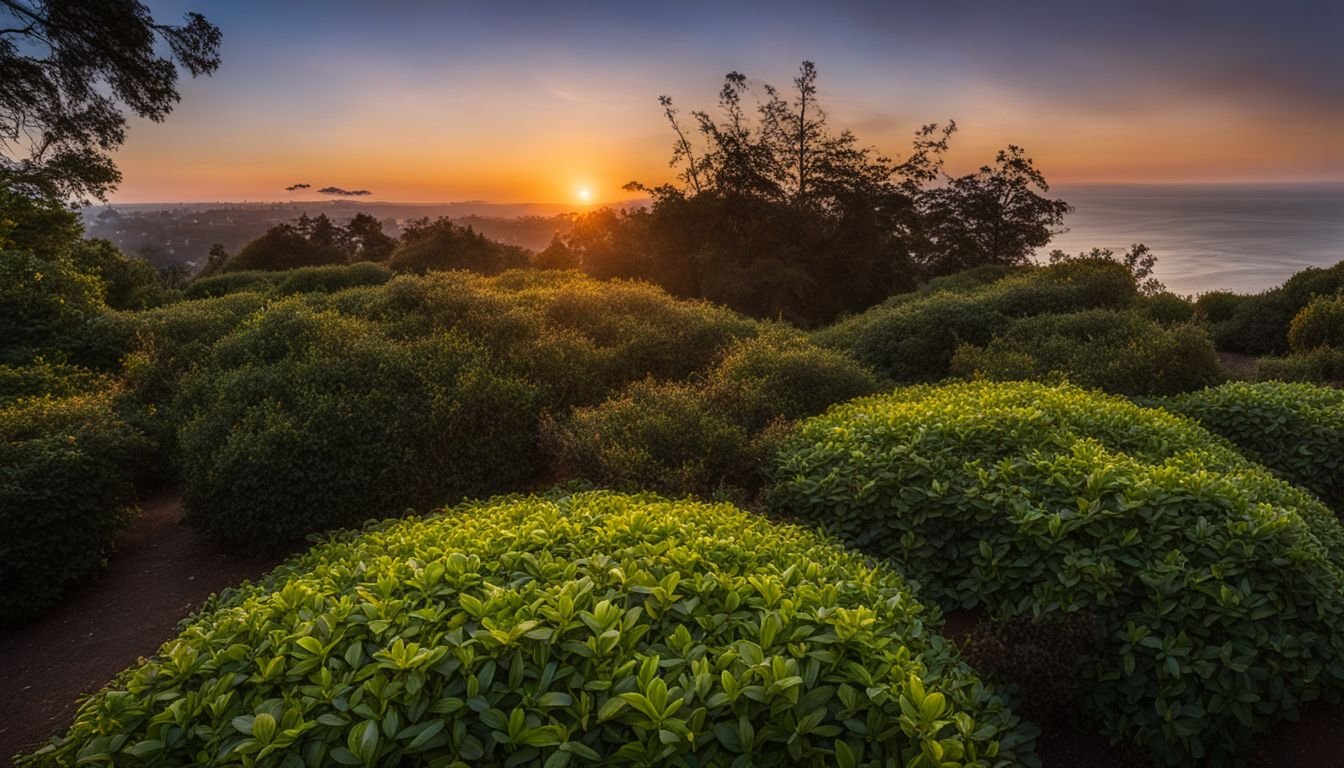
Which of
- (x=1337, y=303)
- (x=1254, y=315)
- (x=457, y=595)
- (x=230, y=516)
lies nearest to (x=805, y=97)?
(x=1254, y=315)

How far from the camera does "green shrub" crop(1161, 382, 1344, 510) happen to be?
21.4 ft

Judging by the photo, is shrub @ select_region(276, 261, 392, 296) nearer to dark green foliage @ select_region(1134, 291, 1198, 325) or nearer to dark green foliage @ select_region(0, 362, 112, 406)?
dark green foliage @ select_region(0, 362, 112, 406)

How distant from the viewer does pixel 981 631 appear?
426 cm

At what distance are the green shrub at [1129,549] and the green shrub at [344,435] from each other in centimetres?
394

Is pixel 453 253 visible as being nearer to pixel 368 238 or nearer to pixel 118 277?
pixel 118 277

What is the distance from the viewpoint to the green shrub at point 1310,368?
1054 cm

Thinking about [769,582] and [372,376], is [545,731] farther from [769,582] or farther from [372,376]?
[372,376]

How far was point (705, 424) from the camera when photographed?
728 centimetres

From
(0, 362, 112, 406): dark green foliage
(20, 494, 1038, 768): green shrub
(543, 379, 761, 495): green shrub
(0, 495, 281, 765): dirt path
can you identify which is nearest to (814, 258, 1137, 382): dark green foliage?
(543, 379, 761, 495): green shrub

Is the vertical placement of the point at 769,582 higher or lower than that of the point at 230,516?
higher

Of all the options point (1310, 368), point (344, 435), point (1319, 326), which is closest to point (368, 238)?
point (344, 435)

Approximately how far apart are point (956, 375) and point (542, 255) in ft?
81.8

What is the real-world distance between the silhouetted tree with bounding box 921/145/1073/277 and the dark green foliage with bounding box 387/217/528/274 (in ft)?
68.3

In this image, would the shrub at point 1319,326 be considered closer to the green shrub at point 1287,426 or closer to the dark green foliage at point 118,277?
the green shrub at point 1287,426
